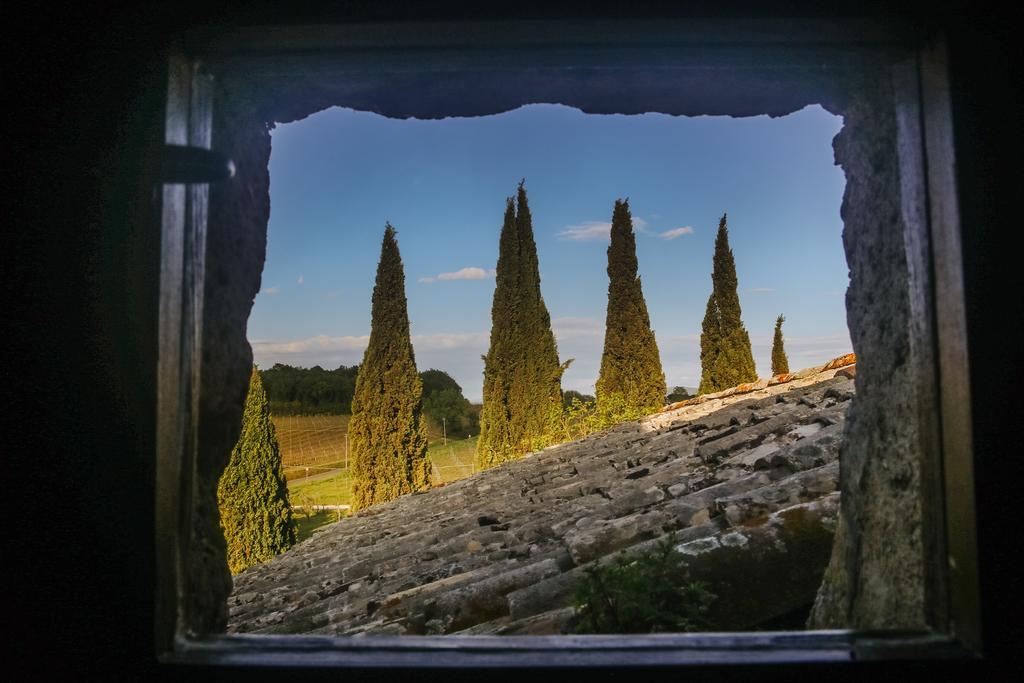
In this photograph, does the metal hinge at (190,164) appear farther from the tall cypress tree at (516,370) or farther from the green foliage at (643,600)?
the tall cypress tree at (516,370)

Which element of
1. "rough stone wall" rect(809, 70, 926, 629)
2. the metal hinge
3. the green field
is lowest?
the green field

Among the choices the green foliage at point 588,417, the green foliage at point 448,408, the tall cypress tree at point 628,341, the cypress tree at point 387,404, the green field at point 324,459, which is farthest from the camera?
the green foliage at point 448,408

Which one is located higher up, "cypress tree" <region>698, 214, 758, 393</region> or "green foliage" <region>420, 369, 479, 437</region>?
"cypress tree" <region>698, 214, 758, 393</region>

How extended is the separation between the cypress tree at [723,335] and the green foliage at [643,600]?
14.7 m

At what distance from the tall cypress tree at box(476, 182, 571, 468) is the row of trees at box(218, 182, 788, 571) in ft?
0.07

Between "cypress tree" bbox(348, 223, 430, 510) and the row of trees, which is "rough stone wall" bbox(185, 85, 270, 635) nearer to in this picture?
the row of trees

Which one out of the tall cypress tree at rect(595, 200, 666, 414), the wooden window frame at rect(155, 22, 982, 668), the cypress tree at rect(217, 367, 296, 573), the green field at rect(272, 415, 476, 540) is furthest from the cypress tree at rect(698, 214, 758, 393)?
the wooden window frame at rect(155, 22, 982, 668)

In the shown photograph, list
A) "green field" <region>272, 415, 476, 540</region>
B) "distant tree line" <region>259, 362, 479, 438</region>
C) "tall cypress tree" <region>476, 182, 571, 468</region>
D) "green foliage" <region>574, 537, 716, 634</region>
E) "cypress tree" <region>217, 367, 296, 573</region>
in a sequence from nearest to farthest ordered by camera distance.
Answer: "green foliage" <region>574, 537, 716, 634</region> < "cypress tree" <region>217, 367, 296, 573</region> < "tall cypress tree" <region>476, 182, 571, 468</region> < "green field" <region>272, 415, 476, 540</region> < "distant tree line" <region>259, 362, 479, 438</region>

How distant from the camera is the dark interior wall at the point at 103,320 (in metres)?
1.08

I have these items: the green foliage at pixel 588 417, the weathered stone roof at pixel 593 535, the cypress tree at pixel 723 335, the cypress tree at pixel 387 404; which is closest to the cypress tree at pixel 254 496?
the cypress tree at pixel 387 404

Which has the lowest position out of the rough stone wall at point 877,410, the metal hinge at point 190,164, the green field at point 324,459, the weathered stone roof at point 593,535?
the green field at point 324,459

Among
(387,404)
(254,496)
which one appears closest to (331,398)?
(387,404)

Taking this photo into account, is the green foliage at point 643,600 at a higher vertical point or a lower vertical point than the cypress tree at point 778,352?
lower

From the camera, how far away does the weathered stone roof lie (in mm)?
2170
